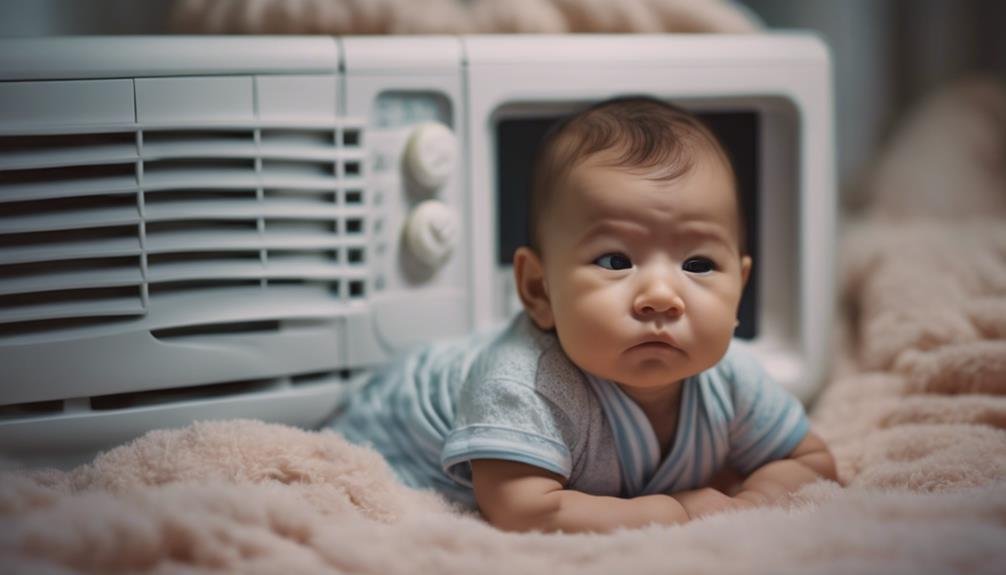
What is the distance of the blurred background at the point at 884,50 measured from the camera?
1509 millimetres

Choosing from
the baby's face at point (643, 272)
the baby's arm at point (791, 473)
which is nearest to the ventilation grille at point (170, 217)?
the baby's face at point (643, 272)

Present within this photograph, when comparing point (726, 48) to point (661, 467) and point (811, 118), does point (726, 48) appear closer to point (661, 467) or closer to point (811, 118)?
point (811, 118)

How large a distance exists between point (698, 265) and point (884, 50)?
102cm

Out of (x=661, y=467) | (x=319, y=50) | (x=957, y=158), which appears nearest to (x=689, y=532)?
(x=661, y=467)

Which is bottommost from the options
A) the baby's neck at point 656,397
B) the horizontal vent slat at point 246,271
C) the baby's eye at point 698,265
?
the baby's neck at point 656,397

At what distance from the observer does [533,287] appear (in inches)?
30.7

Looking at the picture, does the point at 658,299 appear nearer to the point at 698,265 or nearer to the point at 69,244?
the point at 698,265

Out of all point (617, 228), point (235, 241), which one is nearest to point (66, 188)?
point (235, 241)

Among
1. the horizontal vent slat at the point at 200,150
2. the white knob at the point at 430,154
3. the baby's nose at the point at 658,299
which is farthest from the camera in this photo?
the white knob at the point at 430,154

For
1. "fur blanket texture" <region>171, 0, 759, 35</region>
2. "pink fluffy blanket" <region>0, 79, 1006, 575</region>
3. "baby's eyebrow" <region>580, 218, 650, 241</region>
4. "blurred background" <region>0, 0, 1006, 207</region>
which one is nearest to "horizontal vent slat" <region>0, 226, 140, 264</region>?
"pink fluffy blanket" <region>0, 79, 1006, 575</region>

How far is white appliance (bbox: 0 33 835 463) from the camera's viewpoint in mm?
764

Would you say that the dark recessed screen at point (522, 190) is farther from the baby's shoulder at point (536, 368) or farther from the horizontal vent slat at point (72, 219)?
the horizontal vent slat at point (72, 219)

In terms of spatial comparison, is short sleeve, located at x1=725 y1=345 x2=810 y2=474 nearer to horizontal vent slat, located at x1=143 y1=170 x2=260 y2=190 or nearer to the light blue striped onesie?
the light blue striped onesie

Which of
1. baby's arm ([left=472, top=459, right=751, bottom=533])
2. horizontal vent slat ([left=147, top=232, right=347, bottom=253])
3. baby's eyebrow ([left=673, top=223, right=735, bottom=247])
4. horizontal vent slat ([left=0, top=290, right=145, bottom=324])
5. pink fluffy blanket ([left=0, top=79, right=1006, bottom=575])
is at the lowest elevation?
baby's arm ([left=472, top=459, right=751, bottom=533])
